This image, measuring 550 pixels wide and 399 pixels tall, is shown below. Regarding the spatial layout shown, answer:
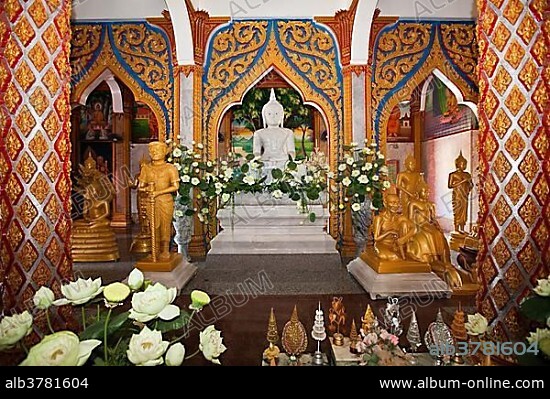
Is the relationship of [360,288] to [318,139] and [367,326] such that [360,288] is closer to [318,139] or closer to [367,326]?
[367,326]

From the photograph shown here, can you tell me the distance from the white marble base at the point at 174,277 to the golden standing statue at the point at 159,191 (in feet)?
0.24

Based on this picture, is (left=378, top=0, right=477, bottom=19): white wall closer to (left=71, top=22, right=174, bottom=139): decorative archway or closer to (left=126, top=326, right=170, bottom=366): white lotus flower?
(left=71, top=22, right=174, bottom=139): decorative archway

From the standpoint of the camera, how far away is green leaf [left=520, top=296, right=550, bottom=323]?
4.49 feet

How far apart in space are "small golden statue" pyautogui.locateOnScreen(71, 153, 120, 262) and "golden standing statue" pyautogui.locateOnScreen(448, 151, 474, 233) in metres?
6.06

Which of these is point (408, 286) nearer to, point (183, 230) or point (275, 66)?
point (183, 230)

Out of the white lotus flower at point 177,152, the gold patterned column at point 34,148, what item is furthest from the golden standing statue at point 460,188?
the gold patterned column at point 34,148

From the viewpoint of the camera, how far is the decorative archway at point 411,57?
26.2 ft

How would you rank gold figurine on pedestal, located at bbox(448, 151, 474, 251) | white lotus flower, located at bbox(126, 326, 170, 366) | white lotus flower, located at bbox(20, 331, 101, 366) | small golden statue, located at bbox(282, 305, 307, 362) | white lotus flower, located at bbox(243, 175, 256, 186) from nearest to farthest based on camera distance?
white lotus flower, located at bbox(20, 331, 101, 366) < white lotus flower, located at bbox(126, 326, 170, 366) < small golden statue, located at bbox(282, 305, 307, 362) < white lotus flower, located at bbox(243, 175, 256, 186) < gold figurine on pedestal, located at bbox(448, 151, 474, 251)

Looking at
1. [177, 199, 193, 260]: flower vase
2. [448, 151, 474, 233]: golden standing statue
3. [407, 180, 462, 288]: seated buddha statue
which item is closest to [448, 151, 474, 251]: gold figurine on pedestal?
[448, 151, 474, 233]: golden standing statue

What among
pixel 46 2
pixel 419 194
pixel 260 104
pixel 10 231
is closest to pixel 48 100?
pixel 46 2

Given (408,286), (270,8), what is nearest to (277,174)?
(408,286)

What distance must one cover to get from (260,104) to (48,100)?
9.76 m

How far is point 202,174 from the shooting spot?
277 inches
